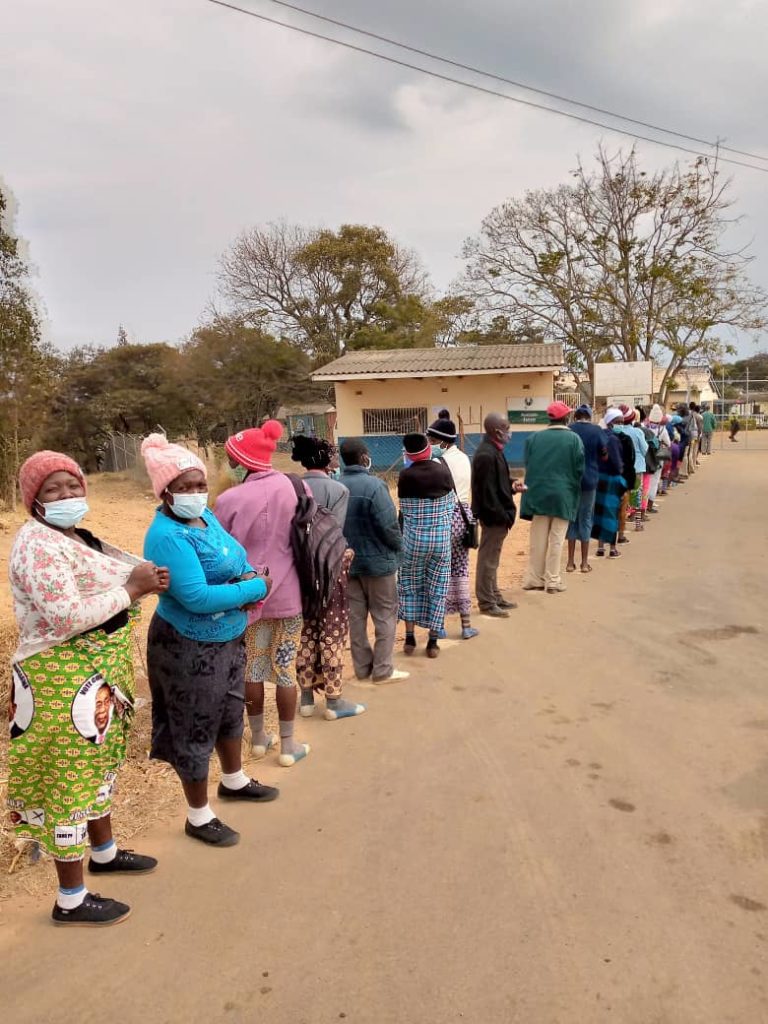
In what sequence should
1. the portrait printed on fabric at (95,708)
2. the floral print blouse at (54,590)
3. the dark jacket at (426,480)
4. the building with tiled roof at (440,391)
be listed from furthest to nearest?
the building with tiled roof at (440,391), the dark jacket at (426,480), the portrait printed on fabric at (95,708), the floral print blouse at (54,590)

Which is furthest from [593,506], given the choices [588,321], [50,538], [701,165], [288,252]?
[288,252]

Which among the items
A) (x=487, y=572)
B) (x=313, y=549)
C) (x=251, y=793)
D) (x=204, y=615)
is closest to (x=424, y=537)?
(x=487, y=572)

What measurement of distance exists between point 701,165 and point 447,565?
28.4 metres

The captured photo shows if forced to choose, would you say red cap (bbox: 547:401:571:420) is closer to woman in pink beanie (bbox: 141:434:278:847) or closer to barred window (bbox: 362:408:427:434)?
woman in pink beanie (bbox: 141:434:278:847)

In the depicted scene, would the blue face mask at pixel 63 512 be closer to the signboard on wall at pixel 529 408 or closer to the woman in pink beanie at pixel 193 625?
the woman in pink beanie at pixel 193 625

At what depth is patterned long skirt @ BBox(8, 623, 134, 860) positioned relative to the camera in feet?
8.31

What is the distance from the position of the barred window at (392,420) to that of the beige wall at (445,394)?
0.15 m

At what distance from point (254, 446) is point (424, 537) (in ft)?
6.68

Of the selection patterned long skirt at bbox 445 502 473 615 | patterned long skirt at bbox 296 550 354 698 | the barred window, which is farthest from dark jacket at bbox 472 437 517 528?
the barred window

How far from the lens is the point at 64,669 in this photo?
2.54 meters

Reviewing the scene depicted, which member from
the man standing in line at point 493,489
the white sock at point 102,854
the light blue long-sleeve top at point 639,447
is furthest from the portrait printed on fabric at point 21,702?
the light blue long-sleeve top at point 639,447

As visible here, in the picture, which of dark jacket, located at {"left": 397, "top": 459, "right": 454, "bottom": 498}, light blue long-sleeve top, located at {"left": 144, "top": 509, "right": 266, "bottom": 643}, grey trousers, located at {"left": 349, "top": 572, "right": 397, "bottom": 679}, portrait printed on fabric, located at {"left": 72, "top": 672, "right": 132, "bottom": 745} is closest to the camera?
portrait printed on fabric, located at {"left": 72, "top": 672, "right": 132, "bottom": 745}

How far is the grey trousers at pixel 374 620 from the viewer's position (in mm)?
4961

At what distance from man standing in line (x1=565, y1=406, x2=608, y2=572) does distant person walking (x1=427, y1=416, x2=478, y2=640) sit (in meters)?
2.46
